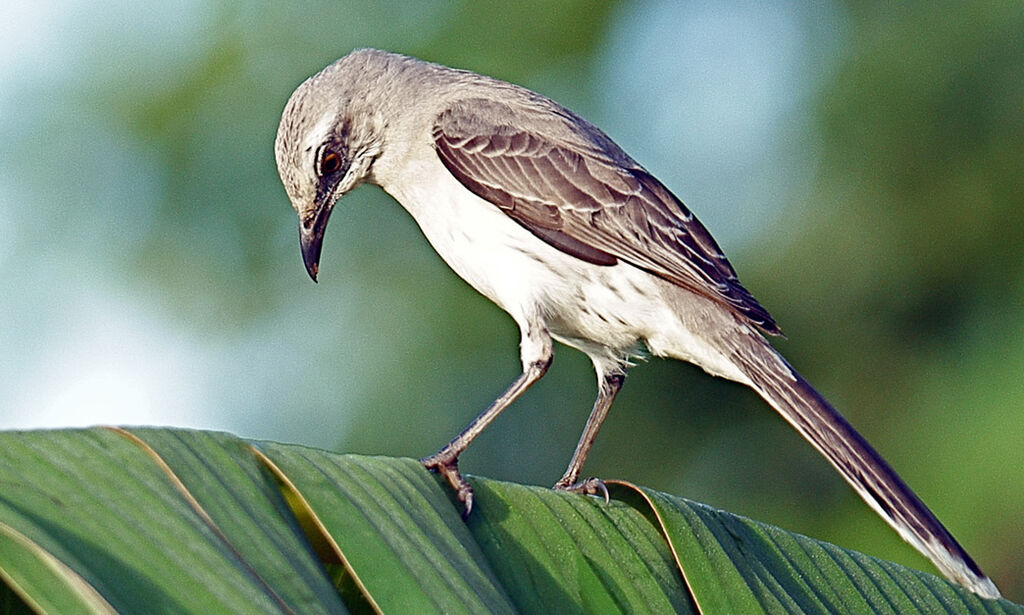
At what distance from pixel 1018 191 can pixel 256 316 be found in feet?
20.6

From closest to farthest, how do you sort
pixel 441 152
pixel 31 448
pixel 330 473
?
pixel 31 448, pixel 330 473, pixel 441 152

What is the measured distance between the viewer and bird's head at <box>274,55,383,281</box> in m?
4.75

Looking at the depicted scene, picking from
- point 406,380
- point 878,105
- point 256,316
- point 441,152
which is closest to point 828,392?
point 878,105

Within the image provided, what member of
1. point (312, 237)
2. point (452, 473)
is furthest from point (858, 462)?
point (312, 237)

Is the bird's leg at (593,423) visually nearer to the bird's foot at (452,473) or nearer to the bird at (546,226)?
the bird at (546,226)

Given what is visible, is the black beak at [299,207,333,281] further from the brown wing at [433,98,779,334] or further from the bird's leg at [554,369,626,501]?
the bird's leg at [554,369,626,501]

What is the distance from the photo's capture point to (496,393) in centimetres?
902

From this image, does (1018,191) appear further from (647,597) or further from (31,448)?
(31,448)

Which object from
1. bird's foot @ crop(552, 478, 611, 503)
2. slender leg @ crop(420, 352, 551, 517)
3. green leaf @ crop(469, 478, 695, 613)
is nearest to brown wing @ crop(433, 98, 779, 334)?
slender leg @ crop(420, 352, 551, 517)

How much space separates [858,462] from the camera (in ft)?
12.0

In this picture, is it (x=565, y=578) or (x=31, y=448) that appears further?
(x=565, y=578)

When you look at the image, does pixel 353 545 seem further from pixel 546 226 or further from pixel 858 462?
pixel 546 226

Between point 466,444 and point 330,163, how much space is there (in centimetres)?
177

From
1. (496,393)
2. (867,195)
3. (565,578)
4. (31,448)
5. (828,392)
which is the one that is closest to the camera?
(31,448)
